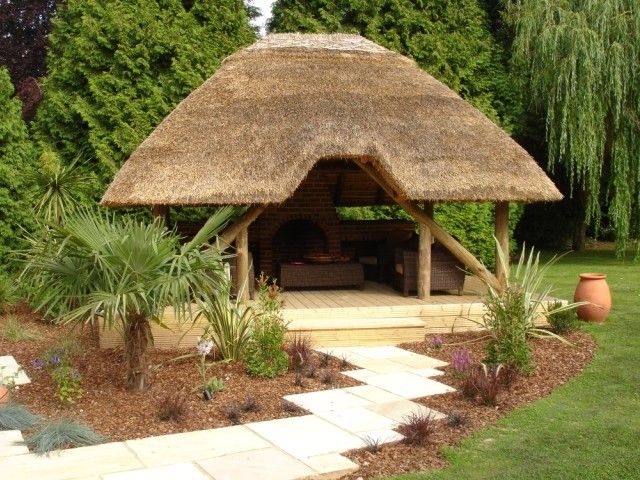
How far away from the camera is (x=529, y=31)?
17.0m

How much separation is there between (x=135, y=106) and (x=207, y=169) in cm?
582

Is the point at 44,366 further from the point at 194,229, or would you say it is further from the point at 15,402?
the point at 194,229

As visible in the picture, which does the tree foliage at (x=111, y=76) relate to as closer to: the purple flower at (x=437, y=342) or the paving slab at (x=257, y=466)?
the purple flower at (x=437, y=342)

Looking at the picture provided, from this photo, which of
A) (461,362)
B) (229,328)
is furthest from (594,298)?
(229,328)

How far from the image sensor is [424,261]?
10.3 meters

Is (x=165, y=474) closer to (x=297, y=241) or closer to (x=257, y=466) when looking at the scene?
(x=257, y=466)

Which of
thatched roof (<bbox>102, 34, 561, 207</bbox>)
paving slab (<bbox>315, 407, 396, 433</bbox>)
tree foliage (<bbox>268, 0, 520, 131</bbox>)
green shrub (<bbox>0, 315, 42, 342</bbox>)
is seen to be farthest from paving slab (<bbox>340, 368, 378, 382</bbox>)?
tree foliage (<bbox>268, 0, 520, 131</bbox>)

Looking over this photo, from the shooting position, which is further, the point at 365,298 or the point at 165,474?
the point at 365,298

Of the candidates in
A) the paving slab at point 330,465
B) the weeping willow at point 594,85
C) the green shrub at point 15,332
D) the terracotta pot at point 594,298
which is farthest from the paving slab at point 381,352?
the weeping willow at point 594,85

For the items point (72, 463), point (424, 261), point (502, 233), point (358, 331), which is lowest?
point (72, 463)

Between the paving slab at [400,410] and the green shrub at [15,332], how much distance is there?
18.2 ft

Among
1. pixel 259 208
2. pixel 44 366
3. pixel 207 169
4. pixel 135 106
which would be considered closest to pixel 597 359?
pixel 259 208

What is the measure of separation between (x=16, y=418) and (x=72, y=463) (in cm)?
117

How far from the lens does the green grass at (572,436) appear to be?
16.4 feet
